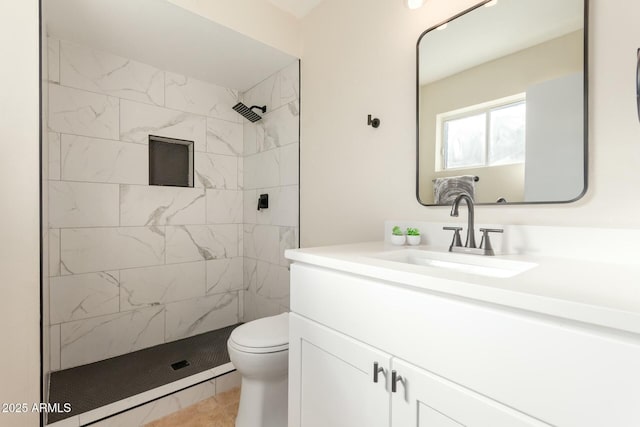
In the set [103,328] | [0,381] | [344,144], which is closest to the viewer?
[0,381]

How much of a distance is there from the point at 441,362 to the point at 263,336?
98 cm

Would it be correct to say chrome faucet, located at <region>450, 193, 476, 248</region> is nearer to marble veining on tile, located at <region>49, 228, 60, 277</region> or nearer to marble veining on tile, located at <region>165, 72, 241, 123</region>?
marble veining on tile, located at <region>165, 72, 241, 123</region>

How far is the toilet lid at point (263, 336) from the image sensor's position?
1.40m

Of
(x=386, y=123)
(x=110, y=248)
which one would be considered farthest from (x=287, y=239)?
(x=110, y=248)

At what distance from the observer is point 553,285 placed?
2.11ft

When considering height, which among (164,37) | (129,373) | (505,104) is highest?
(164,37)

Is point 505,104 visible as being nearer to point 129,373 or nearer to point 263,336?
point 263,336

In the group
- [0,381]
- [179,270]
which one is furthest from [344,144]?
[0,381]

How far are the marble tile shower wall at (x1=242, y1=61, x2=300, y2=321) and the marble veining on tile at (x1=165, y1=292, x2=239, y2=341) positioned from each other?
0.15 meters

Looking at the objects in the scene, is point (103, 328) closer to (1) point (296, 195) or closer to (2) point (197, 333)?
(2) point (197, 333)

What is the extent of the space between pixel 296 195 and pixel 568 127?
1588 millimetres

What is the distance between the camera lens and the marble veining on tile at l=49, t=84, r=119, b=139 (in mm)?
1938

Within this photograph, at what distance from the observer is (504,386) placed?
2.03 ft

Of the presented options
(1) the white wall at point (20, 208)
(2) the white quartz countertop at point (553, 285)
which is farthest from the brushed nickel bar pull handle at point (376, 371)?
(1) the white wall at point (20, 208)
